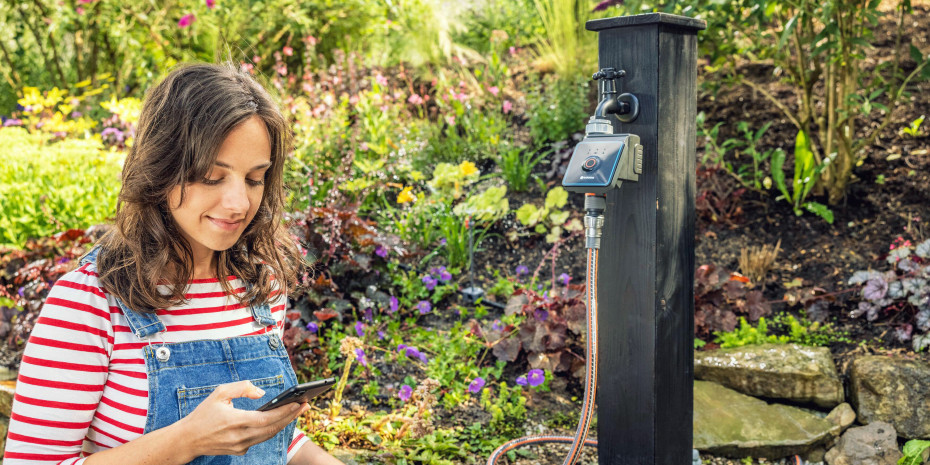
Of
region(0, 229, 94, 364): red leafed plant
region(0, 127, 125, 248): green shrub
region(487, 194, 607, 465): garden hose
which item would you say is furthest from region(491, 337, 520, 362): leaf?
region(0, 127, 125, 248): green shrub

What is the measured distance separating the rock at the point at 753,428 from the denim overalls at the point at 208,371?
5.22ft

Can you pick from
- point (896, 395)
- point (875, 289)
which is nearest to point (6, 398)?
point (896, 395)

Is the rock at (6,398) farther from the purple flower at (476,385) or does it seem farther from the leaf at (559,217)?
the leaf at (559,217)

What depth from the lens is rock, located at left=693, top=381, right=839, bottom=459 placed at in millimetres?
2408

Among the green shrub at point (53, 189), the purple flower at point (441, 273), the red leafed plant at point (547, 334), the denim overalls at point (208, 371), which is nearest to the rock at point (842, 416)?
the red leafed plant at point (547, 334)

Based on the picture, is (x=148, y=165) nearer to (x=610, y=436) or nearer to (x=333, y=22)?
(x=610, y=436)

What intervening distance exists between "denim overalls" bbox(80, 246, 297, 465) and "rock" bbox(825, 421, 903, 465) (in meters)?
1.89

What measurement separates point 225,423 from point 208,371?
19 centimetres

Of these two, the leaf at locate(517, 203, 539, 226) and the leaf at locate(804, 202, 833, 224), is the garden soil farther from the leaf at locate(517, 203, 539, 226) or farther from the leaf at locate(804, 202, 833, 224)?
the leaf at locate(517, 203, 539, 226)

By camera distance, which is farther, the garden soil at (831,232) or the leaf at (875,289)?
the garden soil at (831,232)

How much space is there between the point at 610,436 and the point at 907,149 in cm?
289

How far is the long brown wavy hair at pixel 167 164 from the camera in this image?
3.88ft

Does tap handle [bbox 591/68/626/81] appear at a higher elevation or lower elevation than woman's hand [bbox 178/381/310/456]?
higher

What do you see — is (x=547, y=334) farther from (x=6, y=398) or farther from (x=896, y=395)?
(x=6, y=398)
